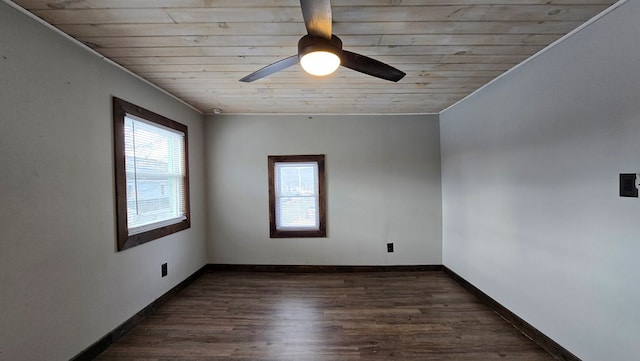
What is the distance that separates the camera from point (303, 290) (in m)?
3.10

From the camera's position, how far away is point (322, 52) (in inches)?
55.6

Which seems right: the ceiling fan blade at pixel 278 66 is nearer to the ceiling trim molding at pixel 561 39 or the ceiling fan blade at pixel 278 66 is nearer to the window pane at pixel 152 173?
the window pane at pixel 152 173

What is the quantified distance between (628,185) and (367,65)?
163cm

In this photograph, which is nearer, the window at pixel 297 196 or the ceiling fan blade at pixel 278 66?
the ceiling fan blade at pixel 278 66

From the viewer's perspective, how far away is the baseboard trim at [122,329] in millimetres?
1890

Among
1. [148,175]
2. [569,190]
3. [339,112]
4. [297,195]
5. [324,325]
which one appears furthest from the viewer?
[297,195]

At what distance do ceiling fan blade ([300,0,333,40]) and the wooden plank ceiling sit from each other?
21cm

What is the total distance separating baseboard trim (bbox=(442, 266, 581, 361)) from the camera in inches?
73.9

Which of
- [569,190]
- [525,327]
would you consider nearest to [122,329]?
[525,327]

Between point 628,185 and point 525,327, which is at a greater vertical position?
point 628,185

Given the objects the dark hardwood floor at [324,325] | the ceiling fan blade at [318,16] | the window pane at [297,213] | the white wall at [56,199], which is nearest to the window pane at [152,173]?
the white wall at [56,199]

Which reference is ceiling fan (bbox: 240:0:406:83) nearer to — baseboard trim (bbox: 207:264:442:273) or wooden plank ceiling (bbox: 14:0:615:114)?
wooden plank ceiling (bbox: 14:0:615:114)

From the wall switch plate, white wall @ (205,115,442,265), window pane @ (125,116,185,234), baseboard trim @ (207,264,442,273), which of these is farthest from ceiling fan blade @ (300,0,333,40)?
baseboard trim @ (207,264,442,273)

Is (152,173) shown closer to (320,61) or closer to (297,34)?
(297,34)
